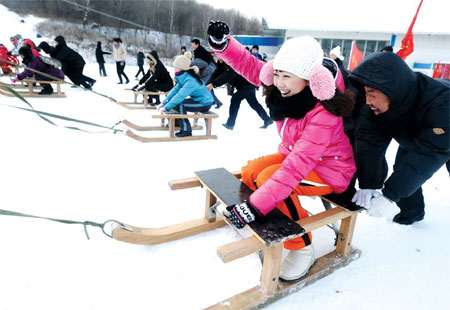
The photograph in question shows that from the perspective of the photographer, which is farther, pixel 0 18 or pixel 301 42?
pixel 0 18

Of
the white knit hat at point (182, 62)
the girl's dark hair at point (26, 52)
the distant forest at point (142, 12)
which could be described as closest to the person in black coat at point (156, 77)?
the white knit hat at point (182, 62)

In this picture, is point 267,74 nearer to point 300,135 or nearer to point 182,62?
point 300,135

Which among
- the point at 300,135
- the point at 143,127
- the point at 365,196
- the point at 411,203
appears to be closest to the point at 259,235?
the point at 300,135

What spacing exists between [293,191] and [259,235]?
17.5 inches

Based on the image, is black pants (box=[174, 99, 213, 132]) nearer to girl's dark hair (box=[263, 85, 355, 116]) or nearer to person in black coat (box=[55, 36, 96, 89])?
girl's dark hair (box=[263, 85, 355, 116])

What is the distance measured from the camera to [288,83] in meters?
1.40

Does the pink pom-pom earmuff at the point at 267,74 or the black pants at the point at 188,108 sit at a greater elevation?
the pink pom-pom earmuff at the point at 267,74

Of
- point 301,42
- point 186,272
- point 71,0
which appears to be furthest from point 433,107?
point 71,0

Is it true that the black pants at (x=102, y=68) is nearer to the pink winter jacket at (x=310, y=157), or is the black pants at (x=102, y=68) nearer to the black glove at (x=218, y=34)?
the black glove at (x=218, y=34)

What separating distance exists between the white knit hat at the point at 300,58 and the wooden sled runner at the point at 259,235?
0.70 meters

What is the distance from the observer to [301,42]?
1.40 metres

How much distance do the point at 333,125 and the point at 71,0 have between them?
1136 inches

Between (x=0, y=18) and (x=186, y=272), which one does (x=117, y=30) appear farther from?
(x=186, y=272)

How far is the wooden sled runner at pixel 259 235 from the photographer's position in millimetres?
1215
